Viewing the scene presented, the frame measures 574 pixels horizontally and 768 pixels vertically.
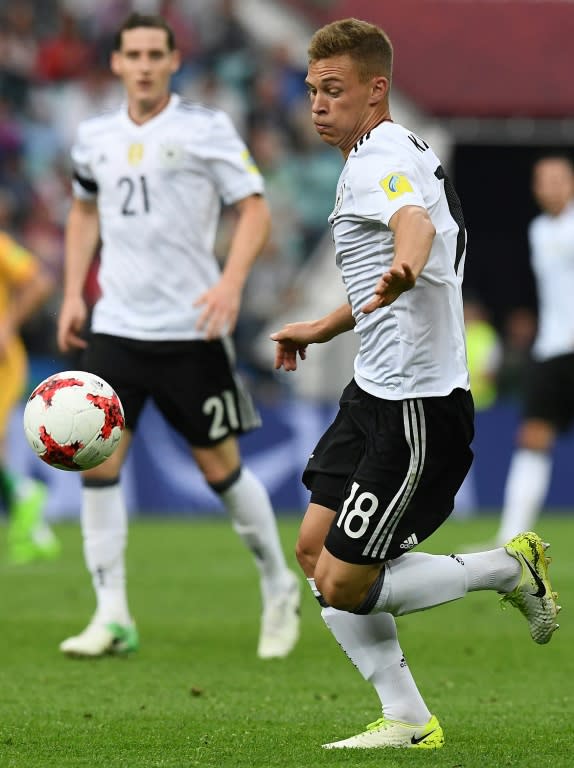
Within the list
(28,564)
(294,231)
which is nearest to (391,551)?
(28,564)

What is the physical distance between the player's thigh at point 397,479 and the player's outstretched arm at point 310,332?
1.16 feet

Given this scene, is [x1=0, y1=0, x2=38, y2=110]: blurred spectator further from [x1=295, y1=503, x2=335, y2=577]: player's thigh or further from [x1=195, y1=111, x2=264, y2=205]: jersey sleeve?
[x1=295, y1=503, x2=335, y2=577]: player's thigh

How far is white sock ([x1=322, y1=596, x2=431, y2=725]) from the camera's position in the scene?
492cm

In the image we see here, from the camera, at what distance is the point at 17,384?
11766 millimetres

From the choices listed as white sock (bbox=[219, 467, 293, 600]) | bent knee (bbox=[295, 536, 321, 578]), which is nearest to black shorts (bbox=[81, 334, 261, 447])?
white sock (bbox=[219, 467, 293, 600])

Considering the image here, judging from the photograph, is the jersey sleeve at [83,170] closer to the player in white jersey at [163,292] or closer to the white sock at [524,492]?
the player in white jersey at [163,292]

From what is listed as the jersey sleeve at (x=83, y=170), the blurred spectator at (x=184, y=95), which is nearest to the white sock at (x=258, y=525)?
the jersey sleeve at (x=83, y=170)

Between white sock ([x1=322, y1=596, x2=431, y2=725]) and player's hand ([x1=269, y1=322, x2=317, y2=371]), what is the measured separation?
80 cm

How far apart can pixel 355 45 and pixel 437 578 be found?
1.63 metres

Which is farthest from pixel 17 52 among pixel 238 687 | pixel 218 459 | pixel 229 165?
pixel 238 687

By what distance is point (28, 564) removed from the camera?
36.6 feet

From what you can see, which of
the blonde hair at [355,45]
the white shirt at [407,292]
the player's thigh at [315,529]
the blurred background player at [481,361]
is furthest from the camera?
the blurred background player at [481,361]

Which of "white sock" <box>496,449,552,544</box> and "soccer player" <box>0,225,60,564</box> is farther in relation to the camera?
"soccer player" <box>0,225,60,564</box>

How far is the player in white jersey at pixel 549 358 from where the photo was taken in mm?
10984
